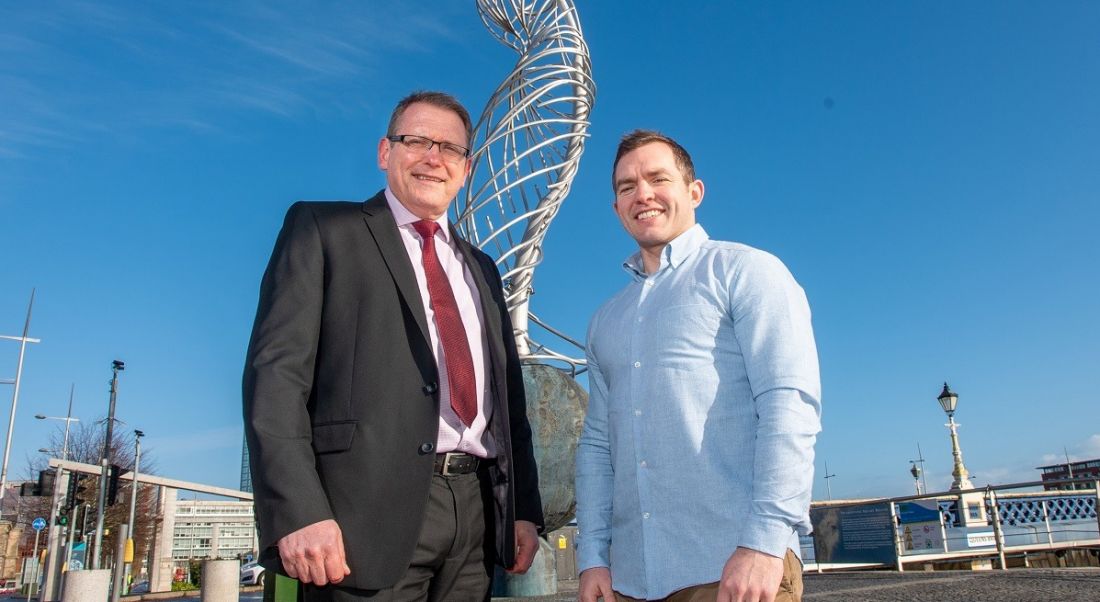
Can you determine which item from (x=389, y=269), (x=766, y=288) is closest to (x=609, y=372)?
(x=766, y=288)

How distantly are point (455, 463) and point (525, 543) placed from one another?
543mm

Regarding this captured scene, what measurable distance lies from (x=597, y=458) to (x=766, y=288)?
788 millimetres

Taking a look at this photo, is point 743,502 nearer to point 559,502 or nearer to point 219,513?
point 559,502

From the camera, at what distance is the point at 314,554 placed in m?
1.96

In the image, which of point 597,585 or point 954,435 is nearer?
point 597,585

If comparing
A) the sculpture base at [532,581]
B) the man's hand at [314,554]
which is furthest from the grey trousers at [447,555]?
the sculpture base at [532,581]

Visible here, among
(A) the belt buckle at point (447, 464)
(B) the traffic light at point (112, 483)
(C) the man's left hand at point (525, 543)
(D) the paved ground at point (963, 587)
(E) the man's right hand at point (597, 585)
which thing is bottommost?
(D) the paved ground at point (963, 587)

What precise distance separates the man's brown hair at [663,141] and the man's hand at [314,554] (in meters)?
1.44

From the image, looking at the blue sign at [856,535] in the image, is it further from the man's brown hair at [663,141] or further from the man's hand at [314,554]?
the man's hand at [314,554]

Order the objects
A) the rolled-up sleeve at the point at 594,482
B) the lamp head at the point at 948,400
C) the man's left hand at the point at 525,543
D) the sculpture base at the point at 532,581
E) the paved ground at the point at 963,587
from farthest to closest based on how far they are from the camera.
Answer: the lamp head at the point at 948,400, the sculpture base at the point at 532,581, the paved ground at the point at 963,587, the man's left hand at the point at 525,543, the rolled-up sleeve at the point at 594,482

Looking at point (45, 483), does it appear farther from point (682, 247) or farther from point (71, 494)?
point (682, 247)

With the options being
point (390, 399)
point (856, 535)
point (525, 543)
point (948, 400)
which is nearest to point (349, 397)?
point (390, 399)

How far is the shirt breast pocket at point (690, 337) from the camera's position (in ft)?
7.35

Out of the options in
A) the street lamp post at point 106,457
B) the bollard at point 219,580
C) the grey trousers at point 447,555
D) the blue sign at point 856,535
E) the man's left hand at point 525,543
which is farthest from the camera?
the street lamp post at point 106,457
